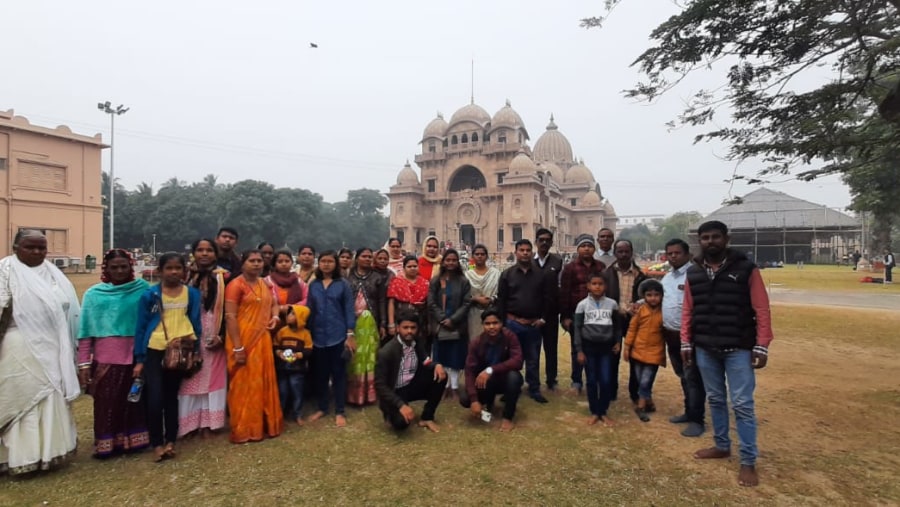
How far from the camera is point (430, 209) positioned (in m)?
41.0

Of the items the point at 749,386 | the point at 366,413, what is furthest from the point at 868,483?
the point at 366,413

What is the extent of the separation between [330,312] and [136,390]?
1.55 meters

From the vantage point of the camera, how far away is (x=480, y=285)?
4969mm

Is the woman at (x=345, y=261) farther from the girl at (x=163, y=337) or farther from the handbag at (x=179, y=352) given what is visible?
the handbag at (x=179, y=352)

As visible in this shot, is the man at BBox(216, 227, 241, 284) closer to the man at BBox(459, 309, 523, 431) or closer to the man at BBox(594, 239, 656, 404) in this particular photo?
the man at BBox(459, 309, 523, 431)

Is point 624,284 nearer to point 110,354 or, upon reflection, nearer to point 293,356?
point 293,356

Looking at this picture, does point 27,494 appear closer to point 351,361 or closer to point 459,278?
point 351,361

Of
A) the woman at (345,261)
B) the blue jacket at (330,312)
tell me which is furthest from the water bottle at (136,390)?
the woman at (345,261)

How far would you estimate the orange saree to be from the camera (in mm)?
3703

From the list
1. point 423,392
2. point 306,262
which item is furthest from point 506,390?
point 306,262

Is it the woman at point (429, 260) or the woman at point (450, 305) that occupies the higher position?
the woman at point (429, 260)

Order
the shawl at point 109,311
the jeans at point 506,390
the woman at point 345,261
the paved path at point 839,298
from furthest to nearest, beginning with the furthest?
the paved path at point 839,298, the woman at point 345,261, the jeans at point 506,390, the shawl at point 109,311

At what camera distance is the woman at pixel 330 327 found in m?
4.20

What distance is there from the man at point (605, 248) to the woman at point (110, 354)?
175 inches
